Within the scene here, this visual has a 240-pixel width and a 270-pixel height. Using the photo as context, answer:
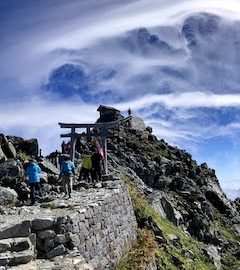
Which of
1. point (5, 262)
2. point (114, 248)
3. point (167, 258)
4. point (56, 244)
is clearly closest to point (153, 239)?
point (167, 258)

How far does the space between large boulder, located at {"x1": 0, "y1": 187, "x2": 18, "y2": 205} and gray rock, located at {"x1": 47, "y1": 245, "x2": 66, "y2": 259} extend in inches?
461

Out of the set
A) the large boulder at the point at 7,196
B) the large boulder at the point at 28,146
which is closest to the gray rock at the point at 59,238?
the large boulder at the point at 7,196

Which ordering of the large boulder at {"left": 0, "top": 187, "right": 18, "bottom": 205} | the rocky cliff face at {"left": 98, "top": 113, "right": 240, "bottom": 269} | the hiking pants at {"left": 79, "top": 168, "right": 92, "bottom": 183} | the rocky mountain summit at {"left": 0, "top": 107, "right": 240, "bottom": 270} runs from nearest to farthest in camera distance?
the rocky mountain summit at {"left": 0, "top": 107, "right": 240, "bottom": 270}
the large boulder at {"left": 0, "top": 187, "right": 18, "bottom": 205}
the hiking pants at {"left": 79, "top": 168, "right": 92, "bottom": 183}
the rocky cliff face at {"left": 98, "top": 113, "right": 240, "bottom": 269}

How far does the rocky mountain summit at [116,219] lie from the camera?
1800cm

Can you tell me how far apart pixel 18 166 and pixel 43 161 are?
3162 mm

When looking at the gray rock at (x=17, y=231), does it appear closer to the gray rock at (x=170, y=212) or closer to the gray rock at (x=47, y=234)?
the gray rock at (x=47, y=234)

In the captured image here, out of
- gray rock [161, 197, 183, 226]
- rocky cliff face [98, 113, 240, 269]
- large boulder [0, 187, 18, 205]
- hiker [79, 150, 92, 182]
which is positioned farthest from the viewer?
rocky cliff face [98, 113, 240, 269]

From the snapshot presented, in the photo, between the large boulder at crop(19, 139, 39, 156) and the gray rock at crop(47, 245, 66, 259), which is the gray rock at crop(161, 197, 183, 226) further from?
the gray rock at crop(47, 245, 66, 259)

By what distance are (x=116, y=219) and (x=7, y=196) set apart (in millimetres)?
7238

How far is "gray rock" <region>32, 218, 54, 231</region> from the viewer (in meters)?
18.4

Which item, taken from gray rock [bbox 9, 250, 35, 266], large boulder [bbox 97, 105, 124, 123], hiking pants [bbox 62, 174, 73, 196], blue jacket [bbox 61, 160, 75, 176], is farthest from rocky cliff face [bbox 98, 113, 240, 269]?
gray rock [bbox 9, 250, 35, 266]

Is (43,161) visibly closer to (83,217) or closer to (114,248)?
(114,248)

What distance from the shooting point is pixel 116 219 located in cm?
2555

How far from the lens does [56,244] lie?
18.0m
